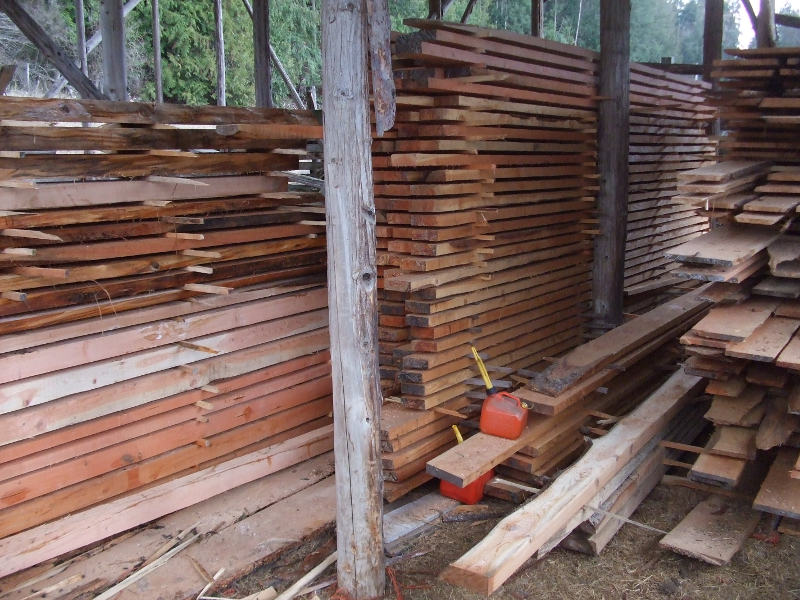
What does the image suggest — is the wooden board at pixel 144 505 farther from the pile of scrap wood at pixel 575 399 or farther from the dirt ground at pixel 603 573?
the pile of scrap wood at pixel 575 399

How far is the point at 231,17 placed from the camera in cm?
2688

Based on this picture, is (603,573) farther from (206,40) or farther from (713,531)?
(206,40)

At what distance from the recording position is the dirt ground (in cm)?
460

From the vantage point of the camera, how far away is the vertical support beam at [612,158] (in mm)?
7637

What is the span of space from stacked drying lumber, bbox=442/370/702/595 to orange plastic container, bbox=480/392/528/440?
0.50m

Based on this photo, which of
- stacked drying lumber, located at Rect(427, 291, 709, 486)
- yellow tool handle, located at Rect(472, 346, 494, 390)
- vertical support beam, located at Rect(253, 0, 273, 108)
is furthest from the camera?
vertical support beam, located at Rect(253, 0, 273, 108)

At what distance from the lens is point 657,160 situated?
32.9 feet

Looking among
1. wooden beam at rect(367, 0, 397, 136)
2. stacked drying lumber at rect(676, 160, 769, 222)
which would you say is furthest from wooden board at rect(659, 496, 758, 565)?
wooden beam at rect(367, 0, 397, 136)

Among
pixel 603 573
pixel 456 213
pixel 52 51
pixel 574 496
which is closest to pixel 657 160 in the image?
pixel 456 213

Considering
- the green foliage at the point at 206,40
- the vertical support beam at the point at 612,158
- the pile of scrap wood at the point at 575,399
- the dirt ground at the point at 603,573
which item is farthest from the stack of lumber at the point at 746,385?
the green foliage at the point at 206,40

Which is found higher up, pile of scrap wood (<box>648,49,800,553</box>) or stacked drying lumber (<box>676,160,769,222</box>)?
stacked drying lumber (<box>676,160,769,222</box>)

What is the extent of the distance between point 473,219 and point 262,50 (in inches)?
213

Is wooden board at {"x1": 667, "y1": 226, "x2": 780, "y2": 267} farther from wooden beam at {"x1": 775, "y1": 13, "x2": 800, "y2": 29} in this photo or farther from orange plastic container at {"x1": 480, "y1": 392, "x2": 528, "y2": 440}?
wooden beam at {"x1": 775, "y1": 13, "x2": 800, "y2": 29}

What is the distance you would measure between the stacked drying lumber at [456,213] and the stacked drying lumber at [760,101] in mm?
1548
